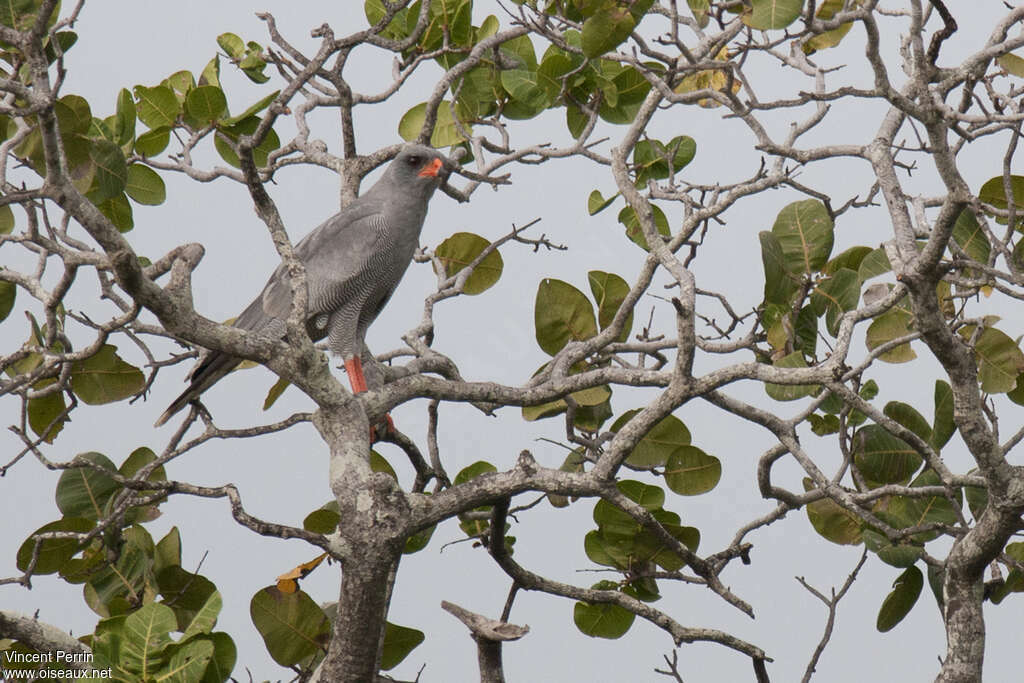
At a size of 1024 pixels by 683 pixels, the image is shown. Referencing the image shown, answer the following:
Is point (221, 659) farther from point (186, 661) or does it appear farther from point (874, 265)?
point (874, 265)

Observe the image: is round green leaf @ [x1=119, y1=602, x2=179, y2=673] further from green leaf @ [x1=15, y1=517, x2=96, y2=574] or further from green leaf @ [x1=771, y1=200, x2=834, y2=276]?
green leaf @ [x1=771, y1=200, x2=834, y2=276]

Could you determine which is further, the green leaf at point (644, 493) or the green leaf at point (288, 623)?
the green leaf at point (644, 493)

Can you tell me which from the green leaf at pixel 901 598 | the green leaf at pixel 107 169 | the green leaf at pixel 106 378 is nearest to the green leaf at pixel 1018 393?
the green leaf at pixel 901 598

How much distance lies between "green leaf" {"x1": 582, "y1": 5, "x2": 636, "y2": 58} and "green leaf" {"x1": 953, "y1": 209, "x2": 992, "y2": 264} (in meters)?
1.35

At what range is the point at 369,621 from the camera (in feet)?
9.37

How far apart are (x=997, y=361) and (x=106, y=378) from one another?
3.07 metres

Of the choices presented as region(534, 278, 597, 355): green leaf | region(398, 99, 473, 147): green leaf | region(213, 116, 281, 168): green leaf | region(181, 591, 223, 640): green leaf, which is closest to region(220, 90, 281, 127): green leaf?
region(213, 116, 281, 168): green leaf

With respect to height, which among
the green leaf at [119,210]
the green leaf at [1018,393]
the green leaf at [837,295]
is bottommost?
the green leaf at [1018,393]

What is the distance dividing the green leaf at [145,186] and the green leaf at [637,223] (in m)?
1.86

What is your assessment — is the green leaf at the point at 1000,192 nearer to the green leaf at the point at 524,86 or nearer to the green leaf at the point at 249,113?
the green leaf at the point at 524,86

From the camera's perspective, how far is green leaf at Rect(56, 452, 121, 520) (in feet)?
11.8

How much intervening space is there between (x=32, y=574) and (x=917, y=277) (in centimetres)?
292

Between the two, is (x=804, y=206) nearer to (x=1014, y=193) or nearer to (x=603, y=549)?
(x=1014, y=193)

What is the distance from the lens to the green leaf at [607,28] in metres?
3.11
